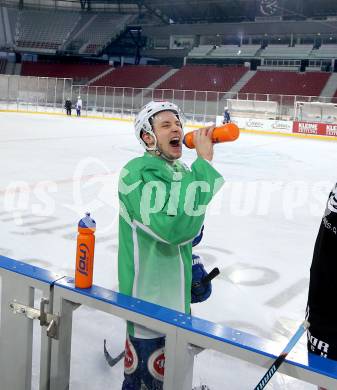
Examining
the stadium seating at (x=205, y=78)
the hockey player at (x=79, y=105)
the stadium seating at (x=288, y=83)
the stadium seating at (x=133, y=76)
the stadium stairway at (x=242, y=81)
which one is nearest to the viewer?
the hockey player at (x=79, y=105)

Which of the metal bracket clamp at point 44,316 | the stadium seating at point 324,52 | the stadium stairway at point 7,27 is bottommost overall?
the metal bracket clamp at point 44,316

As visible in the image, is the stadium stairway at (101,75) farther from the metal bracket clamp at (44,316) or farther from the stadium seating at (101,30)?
the metal bracket clamp at (44,316)

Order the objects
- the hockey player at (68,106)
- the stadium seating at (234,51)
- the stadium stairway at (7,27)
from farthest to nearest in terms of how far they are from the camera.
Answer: the stadium stairway at (7,27) < the stadium seating at (234,51) < the hockey player at (68,106)

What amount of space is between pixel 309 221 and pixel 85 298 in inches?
196

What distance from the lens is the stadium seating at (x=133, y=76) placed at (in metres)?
38.0

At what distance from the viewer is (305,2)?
3547 centimetres

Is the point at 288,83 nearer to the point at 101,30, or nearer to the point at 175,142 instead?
the point at 101,30

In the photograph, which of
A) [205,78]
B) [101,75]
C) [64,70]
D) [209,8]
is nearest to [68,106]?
[205,78]

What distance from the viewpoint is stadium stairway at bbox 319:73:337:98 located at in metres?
30.9

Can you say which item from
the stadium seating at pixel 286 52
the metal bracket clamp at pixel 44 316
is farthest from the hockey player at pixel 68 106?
the metal bracket clamp at pixel 44 316

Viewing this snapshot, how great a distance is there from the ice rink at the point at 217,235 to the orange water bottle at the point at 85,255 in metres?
0.54

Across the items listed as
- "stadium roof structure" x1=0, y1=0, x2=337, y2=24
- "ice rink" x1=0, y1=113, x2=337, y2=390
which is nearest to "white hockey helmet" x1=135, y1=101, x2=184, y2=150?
"ice rink" x1=0, y1=113, x2=337, y2=390

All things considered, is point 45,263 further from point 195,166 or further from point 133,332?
point 195,166

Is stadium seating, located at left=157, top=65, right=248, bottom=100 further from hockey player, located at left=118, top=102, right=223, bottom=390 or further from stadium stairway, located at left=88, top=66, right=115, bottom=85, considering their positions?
hockey player, located at left=118, top=102, right=223, bottom=390
